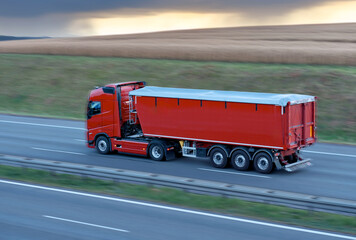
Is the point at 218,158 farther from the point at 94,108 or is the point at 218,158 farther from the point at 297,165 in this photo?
the point at 94,108

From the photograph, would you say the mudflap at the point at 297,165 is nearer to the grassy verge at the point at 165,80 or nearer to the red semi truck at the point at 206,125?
the red semi truck at the point at 206,125

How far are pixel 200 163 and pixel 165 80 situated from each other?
806 inches

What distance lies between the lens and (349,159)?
21.2 metres

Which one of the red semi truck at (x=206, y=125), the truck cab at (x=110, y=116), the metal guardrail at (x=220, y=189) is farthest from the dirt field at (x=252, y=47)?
the metal guardrail at (x=220, y=189)

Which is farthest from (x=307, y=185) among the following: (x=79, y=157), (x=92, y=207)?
(x=79, y=157)

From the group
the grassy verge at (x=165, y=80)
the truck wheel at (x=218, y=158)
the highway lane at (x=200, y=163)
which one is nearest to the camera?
the highway lane at (x=200, y=163)

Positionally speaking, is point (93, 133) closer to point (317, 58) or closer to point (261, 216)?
point (261, 216)

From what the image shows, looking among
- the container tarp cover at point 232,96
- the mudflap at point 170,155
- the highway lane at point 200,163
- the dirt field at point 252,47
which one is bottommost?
the highway lane at point 200,163

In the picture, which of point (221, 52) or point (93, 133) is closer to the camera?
point (93, 133)

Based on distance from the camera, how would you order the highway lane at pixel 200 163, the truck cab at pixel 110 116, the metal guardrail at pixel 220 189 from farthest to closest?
the truck cab at pixel 110 116 → the highway lane at pixel 200 163 → the metal guardrail at pixel 220 189

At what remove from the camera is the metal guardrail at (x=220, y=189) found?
501 inches

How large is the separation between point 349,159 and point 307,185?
5.15 metres

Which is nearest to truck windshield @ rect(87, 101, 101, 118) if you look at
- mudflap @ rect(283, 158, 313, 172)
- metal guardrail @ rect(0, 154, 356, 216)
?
metal guardrail @ rect(0, 154, 356, 216)

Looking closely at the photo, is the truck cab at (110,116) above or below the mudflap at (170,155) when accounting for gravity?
above
